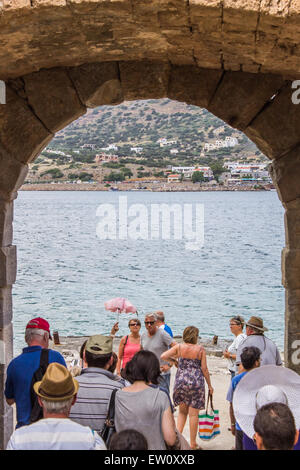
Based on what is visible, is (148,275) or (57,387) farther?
(148,275)

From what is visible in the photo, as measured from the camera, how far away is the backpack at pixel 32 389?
11.5 feet

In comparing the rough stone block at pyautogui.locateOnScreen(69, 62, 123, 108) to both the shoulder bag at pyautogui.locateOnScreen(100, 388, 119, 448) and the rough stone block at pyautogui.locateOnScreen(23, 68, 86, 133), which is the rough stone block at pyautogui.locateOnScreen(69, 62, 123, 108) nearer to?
the rough stone block at pyautogui.locateOnScreen(23, 68, 86, 133)

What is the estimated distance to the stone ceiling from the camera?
138 inches

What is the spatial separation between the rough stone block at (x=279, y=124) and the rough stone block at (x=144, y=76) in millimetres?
896

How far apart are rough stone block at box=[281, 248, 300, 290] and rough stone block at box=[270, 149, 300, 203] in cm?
48

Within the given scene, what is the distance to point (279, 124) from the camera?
485 centimetres

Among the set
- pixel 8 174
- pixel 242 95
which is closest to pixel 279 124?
pixel 242 95

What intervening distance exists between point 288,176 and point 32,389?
9.35 ft

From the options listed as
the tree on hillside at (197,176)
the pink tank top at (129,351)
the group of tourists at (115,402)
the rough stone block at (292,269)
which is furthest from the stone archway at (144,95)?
the tree on hillside at (197,176)

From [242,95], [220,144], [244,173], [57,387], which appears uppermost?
[220,144]

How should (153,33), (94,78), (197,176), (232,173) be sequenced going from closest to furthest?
1. (153,33)
2. (94,78)
3. (197,176)
4. (232,173)

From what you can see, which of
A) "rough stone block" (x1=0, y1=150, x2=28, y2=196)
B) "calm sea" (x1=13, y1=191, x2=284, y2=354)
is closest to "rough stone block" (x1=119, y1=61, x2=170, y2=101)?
"rough stone block" (x1=0, y1=150, x2=28, y2=196)

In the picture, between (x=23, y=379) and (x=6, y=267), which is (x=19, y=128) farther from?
(x=23, y=379)

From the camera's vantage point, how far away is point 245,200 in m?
112
